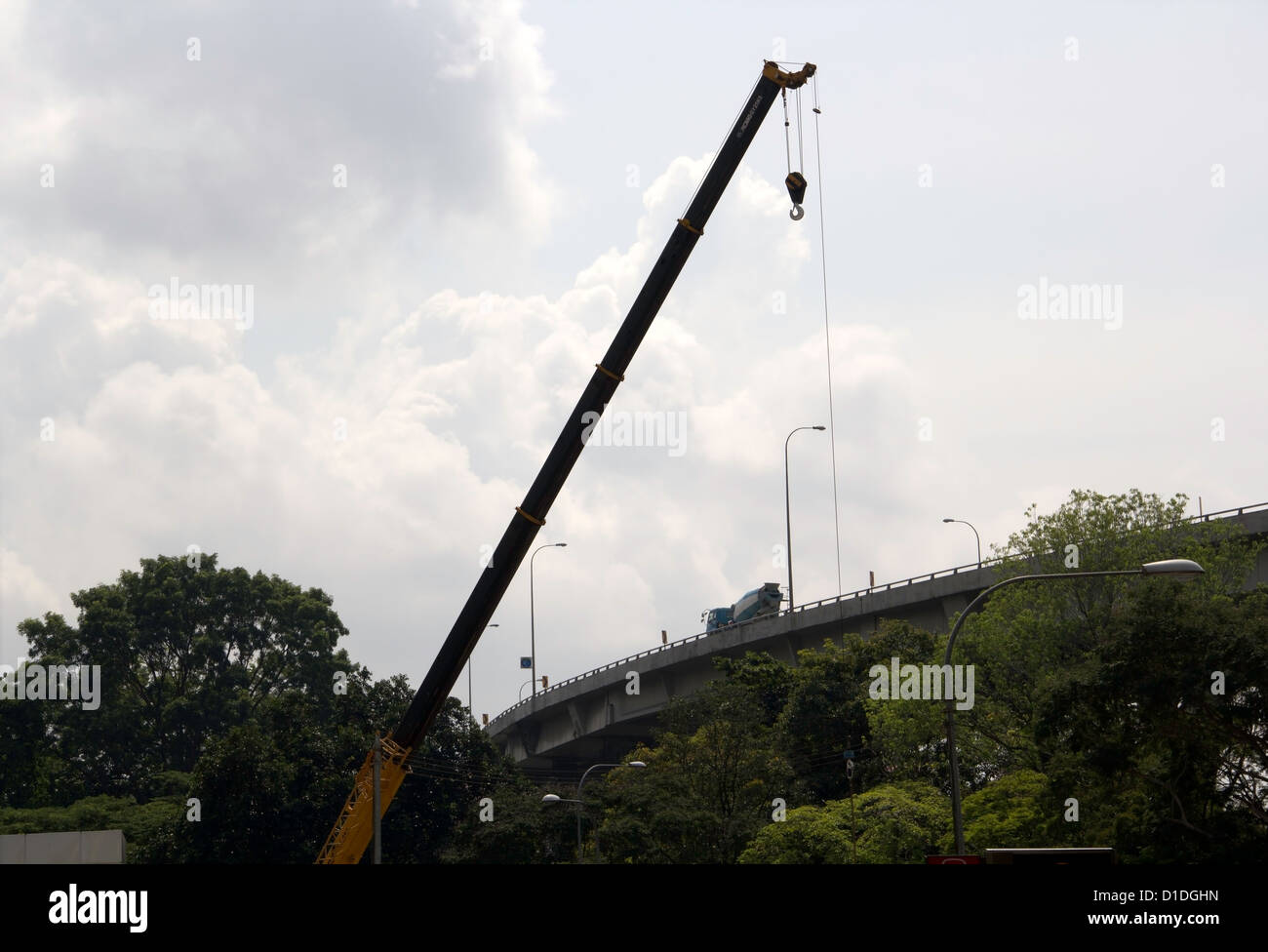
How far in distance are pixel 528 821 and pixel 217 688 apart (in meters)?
46.8

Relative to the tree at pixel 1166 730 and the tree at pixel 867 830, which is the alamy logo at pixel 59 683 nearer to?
the tree at pixel 867 830

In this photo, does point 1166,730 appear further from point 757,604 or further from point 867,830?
point 757,604

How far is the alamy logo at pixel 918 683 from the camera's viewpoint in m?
45.6

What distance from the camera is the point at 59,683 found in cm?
9244

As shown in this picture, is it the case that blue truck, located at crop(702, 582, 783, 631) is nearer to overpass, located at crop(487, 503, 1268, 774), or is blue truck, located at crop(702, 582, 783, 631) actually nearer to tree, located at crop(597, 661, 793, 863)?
overpass, located at crop(487, 503, 1268, 774)

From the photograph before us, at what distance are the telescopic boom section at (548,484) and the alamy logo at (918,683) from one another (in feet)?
53.3
